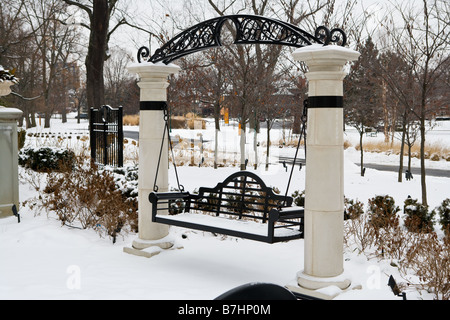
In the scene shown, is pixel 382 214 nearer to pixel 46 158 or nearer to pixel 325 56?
pixel 325 56

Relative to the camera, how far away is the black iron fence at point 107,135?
32.2ft

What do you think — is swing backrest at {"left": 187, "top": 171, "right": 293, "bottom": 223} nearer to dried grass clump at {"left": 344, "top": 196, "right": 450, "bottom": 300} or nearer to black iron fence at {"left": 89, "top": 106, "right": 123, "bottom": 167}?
dried grass clump at {"left": 344, "top": 196, "right": 450, "bottom": 300}

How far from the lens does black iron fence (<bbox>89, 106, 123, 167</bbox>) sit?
9.81 meters

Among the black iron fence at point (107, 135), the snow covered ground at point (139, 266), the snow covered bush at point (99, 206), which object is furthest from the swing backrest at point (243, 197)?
the black iron fence at point (107, 135)

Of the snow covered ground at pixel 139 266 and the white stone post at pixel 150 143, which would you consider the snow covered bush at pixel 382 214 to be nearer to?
the snow covered ground at pixel 139 266

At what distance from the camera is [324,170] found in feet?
14.8

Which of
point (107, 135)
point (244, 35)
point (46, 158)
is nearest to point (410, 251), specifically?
point (244, 35)

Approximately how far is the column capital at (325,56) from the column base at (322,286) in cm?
210

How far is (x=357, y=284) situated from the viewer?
15.5 feet

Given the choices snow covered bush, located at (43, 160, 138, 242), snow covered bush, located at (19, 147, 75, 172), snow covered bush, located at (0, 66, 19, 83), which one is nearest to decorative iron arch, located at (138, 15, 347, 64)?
snow covered bush, located at (43, 160, 138, 242)

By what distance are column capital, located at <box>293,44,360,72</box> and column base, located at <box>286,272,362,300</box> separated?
82.8 inches

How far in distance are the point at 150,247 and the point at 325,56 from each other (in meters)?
3.35
